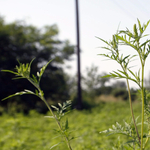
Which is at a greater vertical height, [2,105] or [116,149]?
[116,149]

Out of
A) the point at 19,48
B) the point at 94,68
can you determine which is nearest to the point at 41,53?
the point at 19,48

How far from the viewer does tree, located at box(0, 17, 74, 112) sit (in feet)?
35.1

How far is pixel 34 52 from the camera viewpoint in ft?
38.6

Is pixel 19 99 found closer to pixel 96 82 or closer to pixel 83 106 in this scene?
pixel 83 106

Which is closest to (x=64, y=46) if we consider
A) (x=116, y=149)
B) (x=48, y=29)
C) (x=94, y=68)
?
(x=48, y=29)

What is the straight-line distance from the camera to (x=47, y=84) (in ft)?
38.1

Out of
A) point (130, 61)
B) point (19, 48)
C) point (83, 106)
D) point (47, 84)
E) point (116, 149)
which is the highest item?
point (19, 48)

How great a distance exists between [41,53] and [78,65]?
2322mm

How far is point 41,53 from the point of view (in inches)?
468

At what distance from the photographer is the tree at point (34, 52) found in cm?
Result: 1070

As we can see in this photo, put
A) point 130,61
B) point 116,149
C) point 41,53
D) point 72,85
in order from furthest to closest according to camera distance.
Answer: point 72,85
point 41,53
point 116,149
point 130,61

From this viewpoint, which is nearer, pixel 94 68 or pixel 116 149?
pixel 116 149

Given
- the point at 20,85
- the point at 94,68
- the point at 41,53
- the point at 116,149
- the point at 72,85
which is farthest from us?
the point at 72,85

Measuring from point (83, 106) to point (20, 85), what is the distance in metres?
3.75
